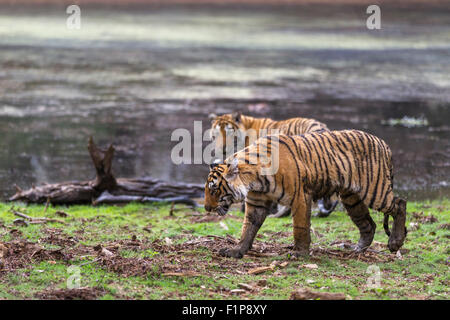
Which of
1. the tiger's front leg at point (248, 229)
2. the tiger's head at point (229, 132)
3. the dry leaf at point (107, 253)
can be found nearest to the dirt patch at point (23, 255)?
the dry leaf at point (107, 253)

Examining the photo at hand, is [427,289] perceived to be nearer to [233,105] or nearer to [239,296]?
[239,296]

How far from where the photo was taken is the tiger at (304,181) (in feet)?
18.9

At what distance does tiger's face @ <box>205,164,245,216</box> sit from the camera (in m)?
5.72

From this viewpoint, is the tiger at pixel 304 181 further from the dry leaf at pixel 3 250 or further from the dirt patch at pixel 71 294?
the dry leaf at pixel 3 250

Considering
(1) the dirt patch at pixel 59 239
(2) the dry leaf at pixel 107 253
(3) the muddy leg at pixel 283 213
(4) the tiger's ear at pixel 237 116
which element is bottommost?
(3) the muddy leg at pixel 283 213

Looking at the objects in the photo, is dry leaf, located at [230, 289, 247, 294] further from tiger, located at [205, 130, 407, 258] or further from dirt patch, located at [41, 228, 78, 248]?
dirt patch, located at [41, 228, 78, 248]

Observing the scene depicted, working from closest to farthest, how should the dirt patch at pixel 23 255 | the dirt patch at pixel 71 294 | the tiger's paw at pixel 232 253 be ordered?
1. the dirt patch at pixel 71 294
2. the dirt patch at pixel 23 255
3. the tiger's paw at pixel 232 253

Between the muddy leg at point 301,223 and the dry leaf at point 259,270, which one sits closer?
the dry leaf at point 259,270

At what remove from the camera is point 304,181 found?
590 cm

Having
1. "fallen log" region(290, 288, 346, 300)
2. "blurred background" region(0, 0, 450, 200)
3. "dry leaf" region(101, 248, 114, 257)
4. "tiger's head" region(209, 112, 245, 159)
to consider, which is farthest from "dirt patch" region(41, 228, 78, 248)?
"blurred background" region(0, 0, 450, 200)

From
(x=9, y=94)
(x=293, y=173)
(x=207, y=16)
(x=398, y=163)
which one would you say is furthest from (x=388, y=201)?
(x=207, y=16)

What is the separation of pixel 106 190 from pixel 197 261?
11.7ft

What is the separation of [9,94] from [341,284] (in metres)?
12.9

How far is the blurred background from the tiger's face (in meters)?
4.39
